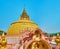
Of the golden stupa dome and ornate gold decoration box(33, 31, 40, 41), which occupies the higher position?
the golden stupa dome

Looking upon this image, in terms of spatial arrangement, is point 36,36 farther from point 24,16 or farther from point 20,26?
point 24,16

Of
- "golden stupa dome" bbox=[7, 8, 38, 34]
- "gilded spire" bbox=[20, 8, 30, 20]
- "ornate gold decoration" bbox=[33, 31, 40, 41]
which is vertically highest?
"gilded spire" bbox=[20, 8, 30, 20]

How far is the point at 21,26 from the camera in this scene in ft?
114

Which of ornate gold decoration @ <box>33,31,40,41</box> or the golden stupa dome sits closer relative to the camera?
ornate gold decoration @ <box>33,31,40,41</box>

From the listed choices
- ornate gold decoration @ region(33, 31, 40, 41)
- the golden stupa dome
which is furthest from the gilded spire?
ornate gold decoration @ region(33, 31, 40, 41)

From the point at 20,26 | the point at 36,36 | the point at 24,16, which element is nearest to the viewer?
the point at 36,36

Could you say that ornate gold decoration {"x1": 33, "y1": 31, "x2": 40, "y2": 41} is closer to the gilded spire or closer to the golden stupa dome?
the golden stupa dome

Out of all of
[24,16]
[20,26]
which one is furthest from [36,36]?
[24,16]

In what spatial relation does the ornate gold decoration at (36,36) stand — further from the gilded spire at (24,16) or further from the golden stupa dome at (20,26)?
the gilded spire at (24,16)

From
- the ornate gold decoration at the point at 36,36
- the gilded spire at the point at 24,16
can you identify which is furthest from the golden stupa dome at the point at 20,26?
the ornate gold decoration at the point at 36,36

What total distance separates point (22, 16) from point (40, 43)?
21.6 metres

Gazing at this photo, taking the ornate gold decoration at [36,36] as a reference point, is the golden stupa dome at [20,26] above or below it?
above

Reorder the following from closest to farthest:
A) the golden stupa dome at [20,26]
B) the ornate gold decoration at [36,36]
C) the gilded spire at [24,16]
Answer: the ornate gold decoration at [36,36] → the golden stupa dome at [20,26] → the gilded spire at [24,16]

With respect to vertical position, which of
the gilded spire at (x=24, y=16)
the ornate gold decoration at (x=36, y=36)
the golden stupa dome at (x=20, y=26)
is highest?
the gilded spire at (x=24, y=16)
